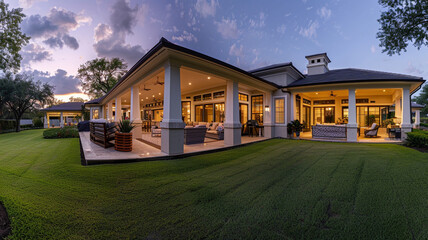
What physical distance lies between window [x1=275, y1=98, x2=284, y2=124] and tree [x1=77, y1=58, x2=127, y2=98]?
28690 millimetres

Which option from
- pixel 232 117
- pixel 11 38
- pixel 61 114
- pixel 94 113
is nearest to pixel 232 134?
pixel 232 117

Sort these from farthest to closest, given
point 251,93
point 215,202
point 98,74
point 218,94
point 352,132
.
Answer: point 98,74, point 251,93, point 218,94, point 352,132, point 215,202

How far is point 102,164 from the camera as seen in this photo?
430 cm

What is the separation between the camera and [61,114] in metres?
24.6

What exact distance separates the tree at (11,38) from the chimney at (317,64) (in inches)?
892

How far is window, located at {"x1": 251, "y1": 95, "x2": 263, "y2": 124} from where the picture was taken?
438 inches

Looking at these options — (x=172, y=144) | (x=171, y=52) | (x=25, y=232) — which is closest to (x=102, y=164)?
(x=172, y=144)

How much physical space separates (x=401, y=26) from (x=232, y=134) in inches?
416

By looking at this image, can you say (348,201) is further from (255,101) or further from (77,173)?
(255,101)

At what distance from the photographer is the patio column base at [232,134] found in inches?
276

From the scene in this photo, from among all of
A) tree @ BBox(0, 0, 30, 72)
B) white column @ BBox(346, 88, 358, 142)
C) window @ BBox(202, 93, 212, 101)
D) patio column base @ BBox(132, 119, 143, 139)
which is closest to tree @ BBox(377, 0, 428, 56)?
white column @ BBox(346, 88, 358, 142)

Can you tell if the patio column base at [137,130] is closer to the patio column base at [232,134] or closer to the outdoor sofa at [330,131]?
the patio column base at [232,134]

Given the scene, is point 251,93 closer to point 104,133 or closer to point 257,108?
point 257,108

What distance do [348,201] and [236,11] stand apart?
2026 centimetres
